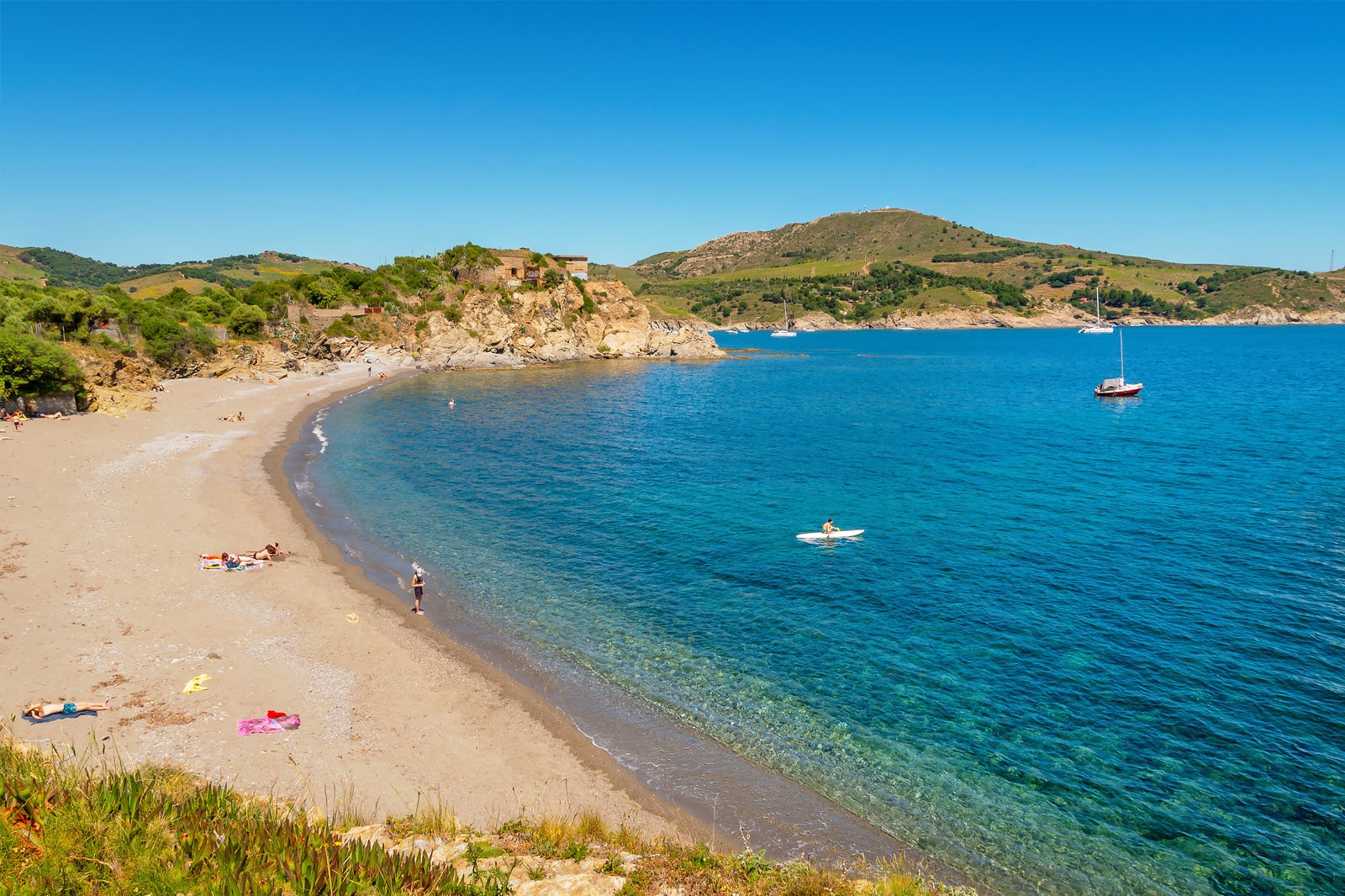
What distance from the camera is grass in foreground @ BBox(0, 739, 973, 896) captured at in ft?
23.6

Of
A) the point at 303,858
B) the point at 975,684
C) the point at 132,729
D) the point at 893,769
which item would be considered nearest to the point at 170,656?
the point at 132,729

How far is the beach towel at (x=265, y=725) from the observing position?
48.4 ft

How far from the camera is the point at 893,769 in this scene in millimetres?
14609

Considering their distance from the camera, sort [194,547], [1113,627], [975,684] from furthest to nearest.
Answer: [194,547] < [1113,627] < [975,684]

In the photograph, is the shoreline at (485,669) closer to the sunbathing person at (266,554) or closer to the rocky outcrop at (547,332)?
the sunbathing person at (266,554)

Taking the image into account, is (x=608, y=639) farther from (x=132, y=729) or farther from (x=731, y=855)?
(x=132, y=729)

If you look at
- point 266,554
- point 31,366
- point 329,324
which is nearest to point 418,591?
point 266,554

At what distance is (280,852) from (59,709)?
1129 centimetres

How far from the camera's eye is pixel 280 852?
766 centimetres

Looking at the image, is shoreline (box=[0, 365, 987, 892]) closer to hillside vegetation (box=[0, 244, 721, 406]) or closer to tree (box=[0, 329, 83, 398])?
tree (box=[0, 329, 83, 398])

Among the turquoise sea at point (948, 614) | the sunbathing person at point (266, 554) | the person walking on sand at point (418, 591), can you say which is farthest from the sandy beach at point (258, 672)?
the turquoise sea at point (948, 614)

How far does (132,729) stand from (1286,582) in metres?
33.5

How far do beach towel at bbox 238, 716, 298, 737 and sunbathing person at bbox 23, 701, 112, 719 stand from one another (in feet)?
10.2

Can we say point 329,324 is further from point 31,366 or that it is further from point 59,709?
point 59,709
